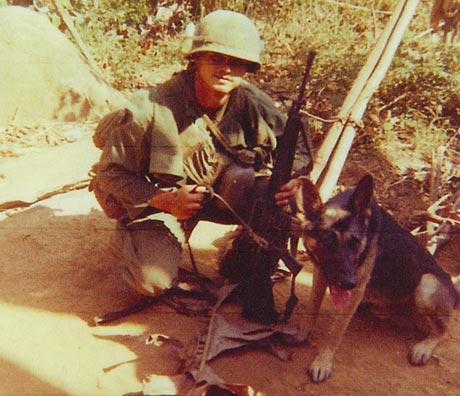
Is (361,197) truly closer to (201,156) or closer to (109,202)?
(201,156)

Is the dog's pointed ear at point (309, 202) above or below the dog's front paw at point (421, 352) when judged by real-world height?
above

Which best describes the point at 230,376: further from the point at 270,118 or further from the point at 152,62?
the point at 152,62

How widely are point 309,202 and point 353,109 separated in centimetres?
236

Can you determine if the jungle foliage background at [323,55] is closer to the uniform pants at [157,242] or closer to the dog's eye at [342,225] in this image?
the uniform pants at [157,242]

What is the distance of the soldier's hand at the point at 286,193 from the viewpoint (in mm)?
3443

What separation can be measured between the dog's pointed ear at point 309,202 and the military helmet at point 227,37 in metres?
0.99

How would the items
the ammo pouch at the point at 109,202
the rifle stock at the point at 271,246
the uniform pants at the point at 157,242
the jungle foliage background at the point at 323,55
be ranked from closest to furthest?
the rifle stock at the point at 271,246 → the uniform pants at the point at 157,242 → the ammo pouch at the point at 109,202 → the jungle foliage background at the point at 323,55

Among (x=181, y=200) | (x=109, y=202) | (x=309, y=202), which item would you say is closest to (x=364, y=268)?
(x=309, y=202)

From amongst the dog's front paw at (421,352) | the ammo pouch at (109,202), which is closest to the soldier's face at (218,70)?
the ammo pouch at (109,202)

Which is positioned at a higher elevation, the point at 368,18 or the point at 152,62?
the point at 368,18

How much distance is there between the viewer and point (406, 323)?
A: 392cm

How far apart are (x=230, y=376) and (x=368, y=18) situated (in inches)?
266

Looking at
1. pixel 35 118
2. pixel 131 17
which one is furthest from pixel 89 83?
pixel 131 17

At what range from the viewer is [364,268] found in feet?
11.3
